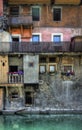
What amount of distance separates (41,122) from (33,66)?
325 inches

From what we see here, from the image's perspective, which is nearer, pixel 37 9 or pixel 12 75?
pixel 12 75

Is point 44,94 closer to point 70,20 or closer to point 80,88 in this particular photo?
point 80,88

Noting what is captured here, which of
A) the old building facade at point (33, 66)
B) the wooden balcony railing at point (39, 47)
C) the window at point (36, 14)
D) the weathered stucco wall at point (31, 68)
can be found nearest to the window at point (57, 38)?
the old building facade at point (33, 66)

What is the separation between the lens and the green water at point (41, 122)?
32.5 meters

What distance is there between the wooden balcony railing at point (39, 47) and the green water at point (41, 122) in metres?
7.03

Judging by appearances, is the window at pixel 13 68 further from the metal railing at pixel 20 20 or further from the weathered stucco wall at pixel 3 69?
the metal railing at pixel 20 20

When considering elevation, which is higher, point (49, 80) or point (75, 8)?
point (75, 8)

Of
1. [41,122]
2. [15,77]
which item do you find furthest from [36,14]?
[41,122]

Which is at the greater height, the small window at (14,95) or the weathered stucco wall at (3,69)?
the weathered stucco wall at (3,69)

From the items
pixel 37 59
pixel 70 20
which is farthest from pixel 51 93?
pixel 70 20

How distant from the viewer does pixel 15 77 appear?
41594 mm

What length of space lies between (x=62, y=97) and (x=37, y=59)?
15.0ft

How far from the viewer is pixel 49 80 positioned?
42.6 m

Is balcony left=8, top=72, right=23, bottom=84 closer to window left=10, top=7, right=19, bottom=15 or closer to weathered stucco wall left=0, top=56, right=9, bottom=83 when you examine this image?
weathered stucco wall left=0, top=56, right=9, bottom=83
